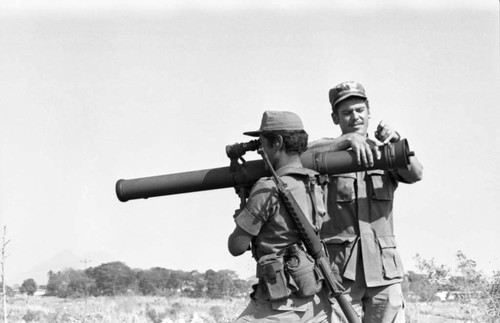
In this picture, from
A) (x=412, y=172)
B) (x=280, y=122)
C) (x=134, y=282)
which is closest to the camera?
(x=280, y=122)

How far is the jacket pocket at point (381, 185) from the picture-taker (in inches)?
209

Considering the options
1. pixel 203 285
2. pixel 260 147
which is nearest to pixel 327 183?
pixel 260 147

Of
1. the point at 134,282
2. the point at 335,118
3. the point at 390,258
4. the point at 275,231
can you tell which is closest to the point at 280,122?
the point at 275,231

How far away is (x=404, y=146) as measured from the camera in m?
4.79

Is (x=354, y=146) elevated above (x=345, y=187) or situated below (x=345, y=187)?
above

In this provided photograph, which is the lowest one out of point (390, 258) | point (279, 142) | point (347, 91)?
point (390, 258)

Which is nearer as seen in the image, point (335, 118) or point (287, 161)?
point (287, 161)

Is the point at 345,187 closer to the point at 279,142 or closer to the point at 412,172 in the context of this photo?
→ the point at 412,172

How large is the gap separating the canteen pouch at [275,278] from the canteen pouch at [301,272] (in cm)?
4

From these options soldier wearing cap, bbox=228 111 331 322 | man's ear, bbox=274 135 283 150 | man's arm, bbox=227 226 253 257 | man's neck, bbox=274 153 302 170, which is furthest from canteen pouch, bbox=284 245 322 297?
man's ear, bbox=274 135 283 150

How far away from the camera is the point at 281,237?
14.3 ft

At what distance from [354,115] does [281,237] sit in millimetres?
1348

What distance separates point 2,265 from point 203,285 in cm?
2154

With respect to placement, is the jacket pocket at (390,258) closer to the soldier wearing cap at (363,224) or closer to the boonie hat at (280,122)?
the soldier wearing cap at (363,224)
